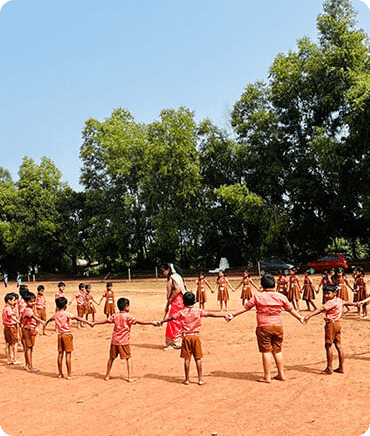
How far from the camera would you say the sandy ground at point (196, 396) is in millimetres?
5863

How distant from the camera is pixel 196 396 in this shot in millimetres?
6949

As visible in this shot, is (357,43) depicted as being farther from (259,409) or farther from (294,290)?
(259,409)

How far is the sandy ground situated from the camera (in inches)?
231

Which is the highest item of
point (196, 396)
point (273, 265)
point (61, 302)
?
point (61, 302)

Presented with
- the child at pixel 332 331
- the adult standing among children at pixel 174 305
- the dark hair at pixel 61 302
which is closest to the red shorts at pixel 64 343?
the dark hair at pixel 61 302

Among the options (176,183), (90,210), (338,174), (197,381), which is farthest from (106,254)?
(197,381)

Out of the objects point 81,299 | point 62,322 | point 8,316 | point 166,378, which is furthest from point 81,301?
point 166,378

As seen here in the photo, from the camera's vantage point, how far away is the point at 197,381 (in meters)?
7.71

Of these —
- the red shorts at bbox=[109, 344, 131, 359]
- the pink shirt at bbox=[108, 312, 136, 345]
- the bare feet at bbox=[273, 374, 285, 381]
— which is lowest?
the bare feet at bbox=[273, 374, 285, 381]

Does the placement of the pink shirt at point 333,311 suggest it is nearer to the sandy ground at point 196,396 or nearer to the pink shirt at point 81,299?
the sandy ground at point 196,396

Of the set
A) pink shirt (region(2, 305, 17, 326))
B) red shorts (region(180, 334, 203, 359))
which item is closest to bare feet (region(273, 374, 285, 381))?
red shorts (region(180, 334, 203, 359))

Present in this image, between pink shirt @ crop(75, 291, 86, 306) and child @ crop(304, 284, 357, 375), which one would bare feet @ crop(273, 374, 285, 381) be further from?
pink shirt @ crop(75, 291, 86, 306)

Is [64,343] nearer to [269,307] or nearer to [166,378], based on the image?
[166,378]

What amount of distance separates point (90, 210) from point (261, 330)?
43.0m
